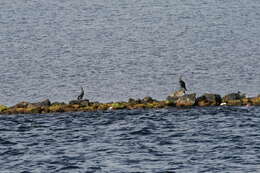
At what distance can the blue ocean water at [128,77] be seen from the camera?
47.7m

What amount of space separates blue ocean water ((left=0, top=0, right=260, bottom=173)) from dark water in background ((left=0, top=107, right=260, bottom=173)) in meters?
0.05

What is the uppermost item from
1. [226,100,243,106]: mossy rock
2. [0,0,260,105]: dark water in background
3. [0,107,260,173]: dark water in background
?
[0,0,260,105]: dark water in background

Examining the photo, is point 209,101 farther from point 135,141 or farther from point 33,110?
point 135,141

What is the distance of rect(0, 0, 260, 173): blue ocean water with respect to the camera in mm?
47719

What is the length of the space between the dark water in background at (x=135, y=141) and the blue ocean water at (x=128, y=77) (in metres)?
0.05

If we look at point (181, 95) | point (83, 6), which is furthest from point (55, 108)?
point (83, 6)

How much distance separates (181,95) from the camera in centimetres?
6888

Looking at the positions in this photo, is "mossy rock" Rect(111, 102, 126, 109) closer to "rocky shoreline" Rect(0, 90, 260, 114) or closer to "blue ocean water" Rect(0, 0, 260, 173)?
"rocky shoreline" Rect(0, 90, 260, 114)

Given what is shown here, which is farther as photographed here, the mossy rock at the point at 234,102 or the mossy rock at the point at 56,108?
the mossy rock at the point at 56,108

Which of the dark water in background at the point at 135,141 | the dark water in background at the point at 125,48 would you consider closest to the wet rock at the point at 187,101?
the dark water in background at the point at 135,141

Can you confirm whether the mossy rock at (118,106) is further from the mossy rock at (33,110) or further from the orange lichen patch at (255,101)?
the orange lichen patch at (255,101)

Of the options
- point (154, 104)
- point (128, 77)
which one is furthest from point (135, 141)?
point (128, 77)

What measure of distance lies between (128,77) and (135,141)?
47.5m

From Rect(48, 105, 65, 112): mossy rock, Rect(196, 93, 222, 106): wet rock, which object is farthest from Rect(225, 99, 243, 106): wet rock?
Rect(48, 105, 65, 112): mossy rock
